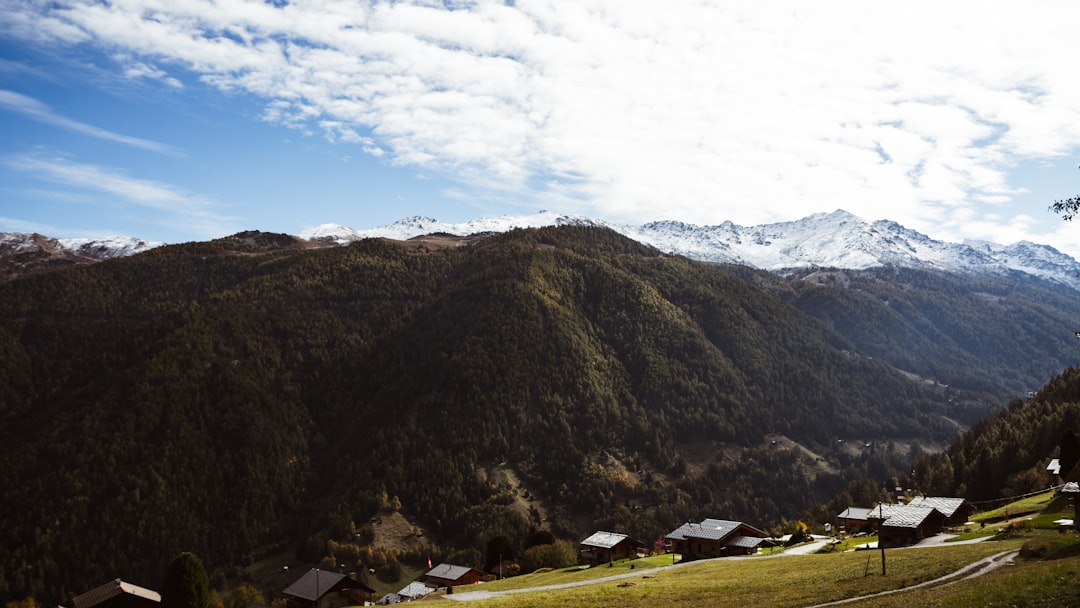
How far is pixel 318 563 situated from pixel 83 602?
382 feet

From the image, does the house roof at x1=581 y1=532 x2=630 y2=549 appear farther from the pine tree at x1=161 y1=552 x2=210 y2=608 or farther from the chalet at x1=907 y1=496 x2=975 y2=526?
the pine tree at x1=161 y1=552 x2=210 y2=608

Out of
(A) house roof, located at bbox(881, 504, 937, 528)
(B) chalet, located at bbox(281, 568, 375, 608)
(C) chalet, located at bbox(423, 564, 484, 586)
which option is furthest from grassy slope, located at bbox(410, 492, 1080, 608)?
(C) chalet, located at bbox(423, 564, 484, 586)

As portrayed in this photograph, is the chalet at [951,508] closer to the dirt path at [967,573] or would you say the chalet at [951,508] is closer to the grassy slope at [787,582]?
the grassy slope at [787,582]

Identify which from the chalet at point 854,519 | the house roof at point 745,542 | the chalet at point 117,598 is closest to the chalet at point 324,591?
the chalet at point 117,598

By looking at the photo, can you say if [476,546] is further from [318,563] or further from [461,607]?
[461,607]

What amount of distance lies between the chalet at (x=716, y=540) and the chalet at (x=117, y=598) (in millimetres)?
67056

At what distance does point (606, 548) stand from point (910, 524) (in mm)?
49388

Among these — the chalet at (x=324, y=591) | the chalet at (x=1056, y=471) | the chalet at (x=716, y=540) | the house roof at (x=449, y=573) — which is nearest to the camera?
the chalet at (x=1056, y=471)

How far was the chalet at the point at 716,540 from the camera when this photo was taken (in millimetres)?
100750

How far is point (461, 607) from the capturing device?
5850cm

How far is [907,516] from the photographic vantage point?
253 ft

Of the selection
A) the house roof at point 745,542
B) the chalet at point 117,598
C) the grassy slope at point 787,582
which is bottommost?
the house roof at point 745,542

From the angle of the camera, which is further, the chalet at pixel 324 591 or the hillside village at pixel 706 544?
the chalet at pixel 324 591

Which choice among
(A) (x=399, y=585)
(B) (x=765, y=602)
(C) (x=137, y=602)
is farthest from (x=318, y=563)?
(B) (x=765, y=602)
